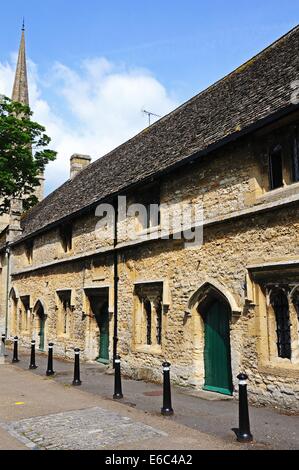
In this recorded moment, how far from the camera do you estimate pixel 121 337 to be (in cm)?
1295

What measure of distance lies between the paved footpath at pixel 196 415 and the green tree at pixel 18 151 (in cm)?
1762

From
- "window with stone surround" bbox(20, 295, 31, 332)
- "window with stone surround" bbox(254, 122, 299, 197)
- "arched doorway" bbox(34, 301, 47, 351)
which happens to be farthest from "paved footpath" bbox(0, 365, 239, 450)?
"window with stone surround" bbox(20, 295, 31, 332)

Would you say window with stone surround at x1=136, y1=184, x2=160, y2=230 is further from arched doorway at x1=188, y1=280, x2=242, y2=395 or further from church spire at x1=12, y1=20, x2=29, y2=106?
church spire at x1=12, y1=20, x2=29, y2=106

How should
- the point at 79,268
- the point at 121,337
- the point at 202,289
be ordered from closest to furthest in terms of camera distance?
1. the point at 202,289
2. the point at 121,337
3. the point at 79,268

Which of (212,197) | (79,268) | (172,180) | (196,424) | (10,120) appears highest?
(10,120)

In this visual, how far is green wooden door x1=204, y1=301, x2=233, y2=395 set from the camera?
9547 mm

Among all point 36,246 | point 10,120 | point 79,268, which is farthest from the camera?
point 10,120

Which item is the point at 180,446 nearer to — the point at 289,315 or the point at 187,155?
the point at 289,315

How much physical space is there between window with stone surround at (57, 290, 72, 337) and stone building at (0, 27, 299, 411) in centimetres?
22

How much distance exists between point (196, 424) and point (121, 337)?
242 inches

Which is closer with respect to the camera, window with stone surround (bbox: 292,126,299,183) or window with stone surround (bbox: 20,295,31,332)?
window with stone surround (bbox: 292,126,299,183)

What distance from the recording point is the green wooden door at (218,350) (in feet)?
31.3

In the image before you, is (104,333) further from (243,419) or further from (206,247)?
(243,419)

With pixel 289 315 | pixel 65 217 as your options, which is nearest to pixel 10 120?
pixel 65 217
